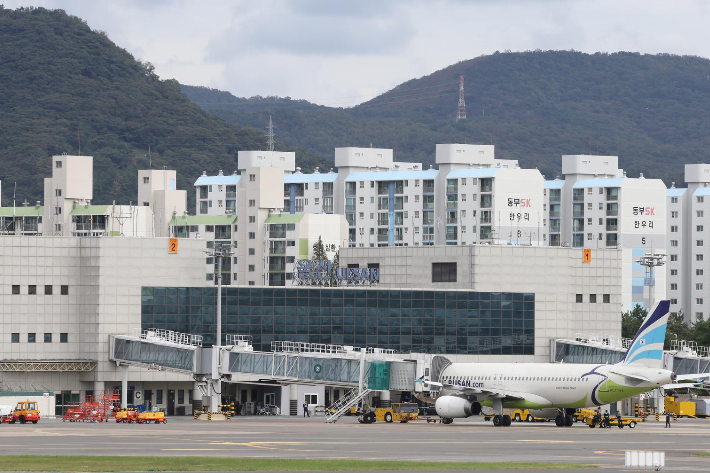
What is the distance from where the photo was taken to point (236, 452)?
80.5m

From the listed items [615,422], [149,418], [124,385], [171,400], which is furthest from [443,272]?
[149,418]

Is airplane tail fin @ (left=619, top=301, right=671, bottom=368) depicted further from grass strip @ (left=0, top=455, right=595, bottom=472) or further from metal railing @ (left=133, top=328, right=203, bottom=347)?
grass strip @ (left=0, top=455, right=595, bottom=472)

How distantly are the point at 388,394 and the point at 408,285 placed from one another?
106 feet

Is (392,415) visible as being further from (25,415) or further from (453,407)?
(25,415)

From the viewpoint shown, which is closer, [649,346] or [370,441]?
[370,441]

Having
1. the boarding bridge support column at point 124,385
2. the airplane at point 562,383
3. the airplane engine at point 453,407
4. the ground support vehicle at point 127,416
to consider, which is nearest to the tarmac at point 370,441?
the airplane engine at point 453,407

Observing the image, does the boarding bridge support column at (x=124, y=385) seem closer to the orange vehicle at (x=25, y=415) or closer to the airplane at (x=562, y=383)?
the orange vehicle at (x=25, y=415)

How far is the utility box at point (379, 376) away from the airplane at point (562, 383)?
13.7 feet

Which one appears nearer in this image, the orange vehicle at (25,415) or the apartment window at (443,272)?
the orange vehicle at (25,415)

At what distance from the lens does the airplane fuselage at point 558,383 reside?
11606cm

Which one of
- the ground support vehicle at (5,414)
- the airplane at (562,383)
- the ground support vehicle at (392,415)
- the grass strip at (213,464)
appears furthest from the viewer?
the ground support vehicle at (392,415)

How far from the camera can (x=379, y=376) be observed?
12975 centimetres

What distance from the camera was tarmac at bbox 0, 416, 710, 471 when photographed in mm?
78062

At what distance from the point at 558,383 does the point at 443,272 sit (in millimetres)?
45086
